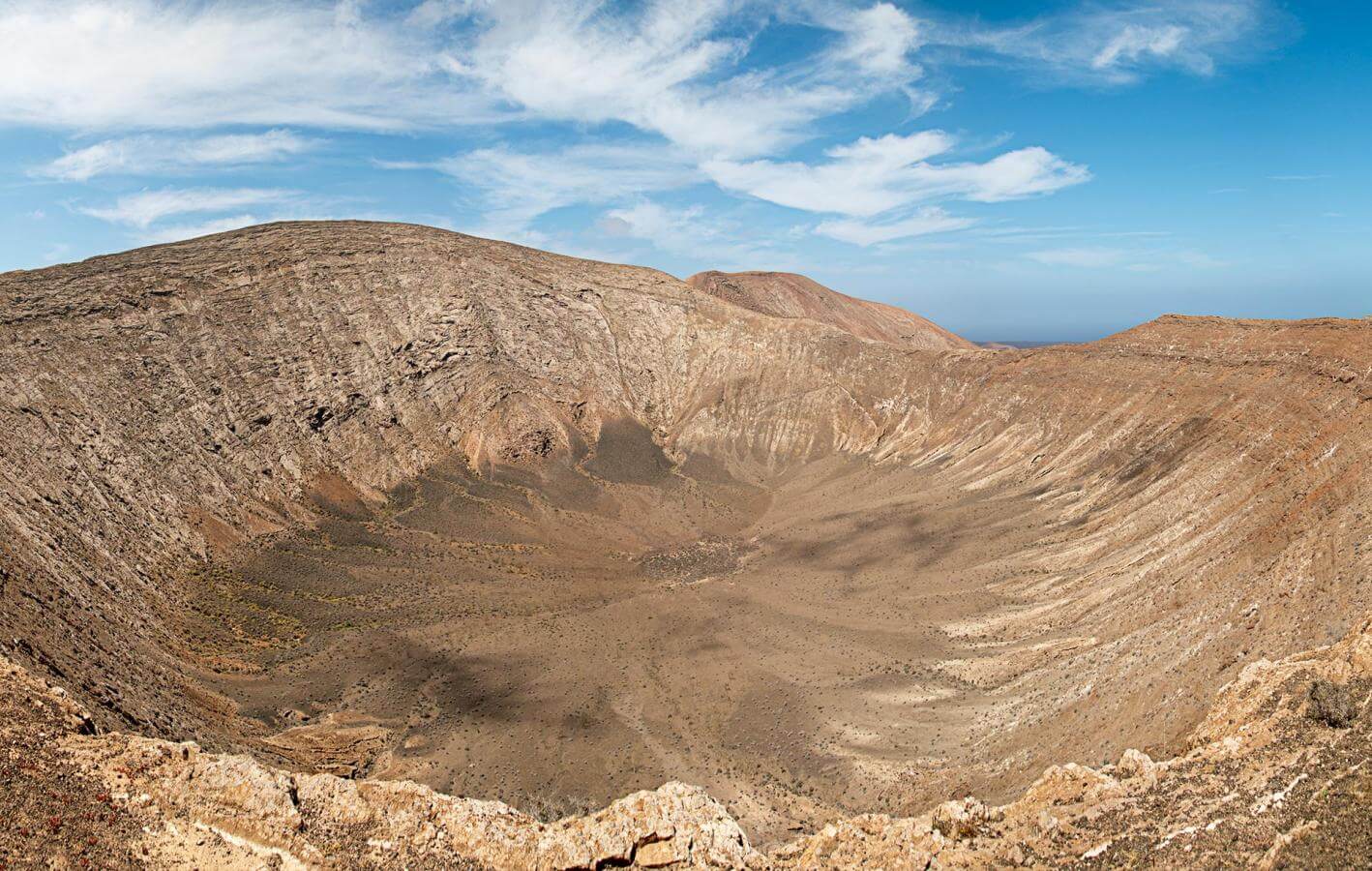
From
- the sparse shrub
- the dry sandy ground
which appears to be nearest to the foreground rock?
the sparse shrub

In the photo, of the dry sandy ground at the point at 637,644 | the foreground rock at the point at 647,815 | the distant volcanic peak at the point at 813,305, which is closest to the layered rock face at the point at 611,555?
the foreground rock at the point at 647,815

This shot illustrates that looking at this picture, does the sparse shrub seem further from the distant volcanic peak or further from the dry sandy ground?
the distant volcanic peak

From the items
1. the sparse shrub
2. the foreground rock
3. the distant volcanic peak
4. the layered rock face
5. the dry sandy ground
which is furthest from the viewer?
the distant volcanic peak

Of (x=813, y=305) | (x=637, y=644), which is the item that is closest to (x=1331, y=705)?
(x=637, y=644)

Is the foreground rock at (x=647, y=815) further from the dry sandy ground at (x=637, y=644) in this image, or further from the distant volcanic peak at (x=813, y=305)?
the distant volcanic peak at (x=813, y=305)

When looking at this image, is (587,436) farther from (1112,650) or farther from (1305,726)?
(1305,726)

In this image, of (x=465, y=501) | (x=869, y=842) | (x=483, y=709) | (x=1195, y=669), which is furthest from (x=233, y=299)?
(x=1195, y=669)
